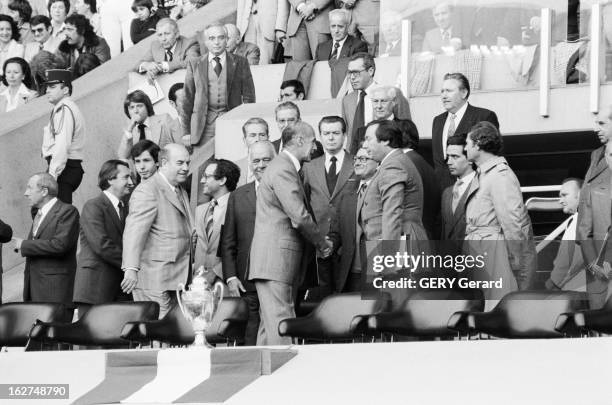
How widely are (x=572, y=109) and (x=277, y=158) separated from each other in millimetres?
3489

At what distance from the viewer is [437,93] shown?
12.6 metres

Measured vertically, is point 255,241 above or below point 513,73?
below

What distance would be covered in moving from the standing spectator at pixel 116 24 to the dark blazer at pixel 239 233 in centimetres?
659

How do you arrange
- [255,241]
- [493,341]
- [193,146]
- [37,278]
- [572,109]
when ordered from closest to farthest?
[493,341], [255,241], [37,278], [572,109], [193,146]

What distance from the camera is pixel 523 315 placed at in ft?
27.2

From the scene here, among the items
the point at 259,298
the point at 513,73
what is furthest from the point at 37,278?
the point at 513,73

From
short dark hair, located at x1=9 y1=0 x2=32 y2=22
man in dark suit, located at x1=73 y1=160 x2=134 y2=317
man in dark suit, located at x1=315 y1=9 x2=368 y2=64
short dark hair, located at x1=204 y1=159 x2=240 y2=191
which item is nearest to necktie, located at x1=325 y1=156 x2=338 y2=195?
short dark hair, located at x1=204 y1=159 x2=240 y2=191

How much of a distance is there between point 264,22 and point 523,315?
6.88m

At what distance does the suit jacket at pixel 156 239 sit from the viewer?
34.0ft

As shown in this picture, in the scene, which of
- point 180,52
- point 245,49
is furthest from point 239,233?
point 180,52

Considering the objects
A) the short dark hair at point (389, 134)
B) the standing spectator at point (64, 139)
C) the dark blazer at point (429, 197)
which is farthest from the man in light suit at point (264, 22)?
the short dark hair at point (389, 134)

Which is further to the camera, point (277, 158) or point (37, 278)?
point (37, 278)

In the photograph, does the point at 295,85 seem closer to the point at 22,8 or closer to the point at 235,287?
the point at 235,287

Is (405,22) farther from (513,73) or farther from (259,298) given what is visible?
(259,298)
